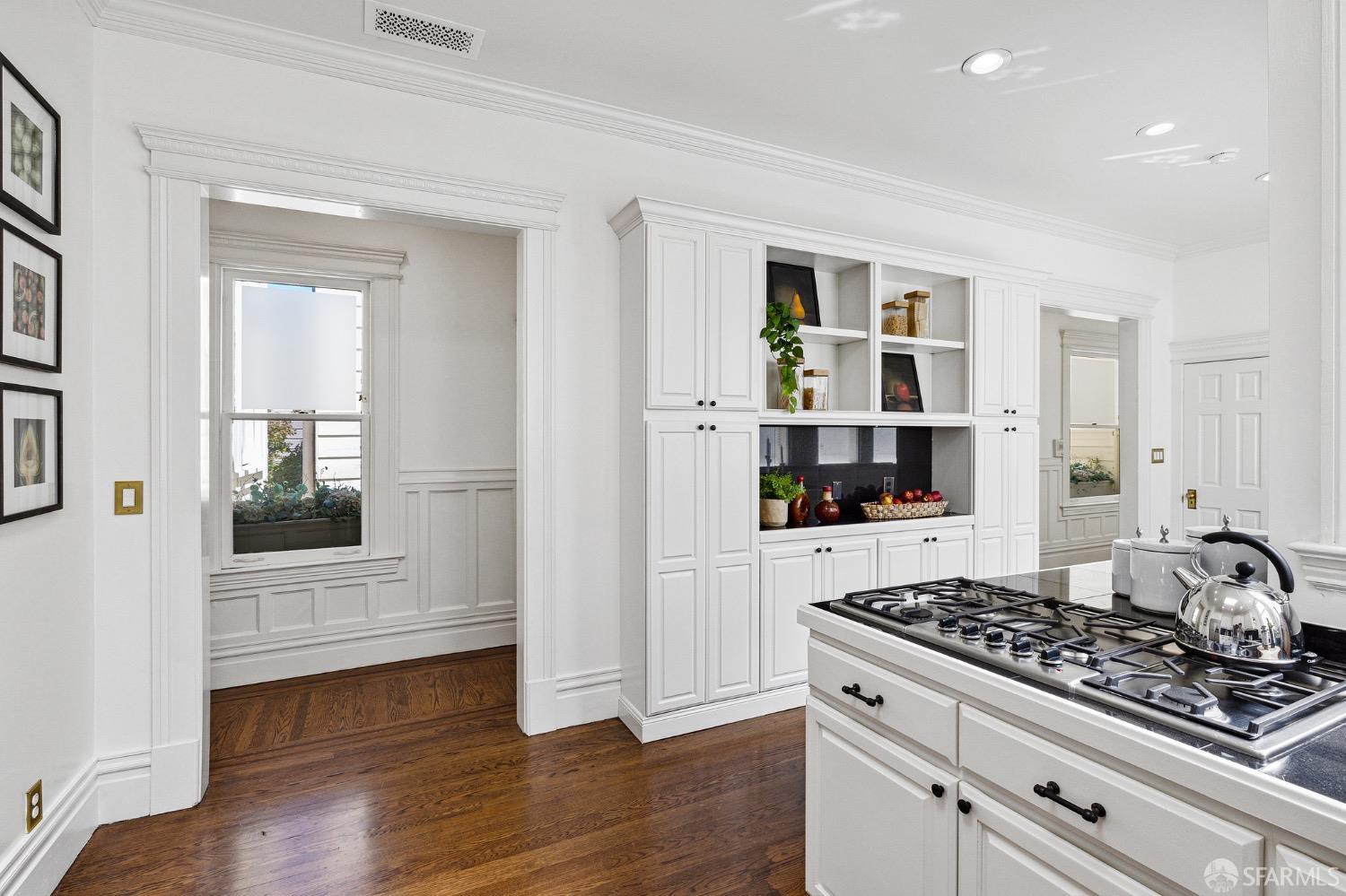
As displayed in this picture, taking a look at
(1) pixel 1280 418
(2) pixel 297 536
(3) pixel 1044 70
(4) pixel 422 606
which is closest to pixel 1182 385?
(3) pixel 1044 70

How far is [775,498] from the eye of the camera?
3.51 meters

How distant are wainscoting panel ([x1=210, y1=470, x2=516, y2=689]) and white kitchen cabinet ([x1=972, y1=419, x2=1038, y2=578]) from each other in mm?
2902

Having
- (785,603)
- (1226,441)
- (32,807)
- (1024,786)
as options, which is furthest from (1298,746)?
(1226,441)

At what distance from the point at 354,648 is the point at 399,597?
1.20 feet

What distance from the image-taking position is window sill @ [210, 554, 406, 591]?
12.3 feet

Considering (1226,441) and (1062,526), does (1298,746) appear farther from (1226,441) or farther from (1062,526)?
(1062,526)

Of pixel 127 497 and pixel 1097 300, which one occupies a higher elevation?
pixel 1097 300

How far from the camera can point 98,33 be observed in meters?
2.47

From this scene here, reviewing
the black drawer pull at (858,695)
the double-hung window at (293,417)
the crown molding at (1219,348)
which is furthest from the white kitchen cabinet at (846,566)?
the crown molding at (1219,348)

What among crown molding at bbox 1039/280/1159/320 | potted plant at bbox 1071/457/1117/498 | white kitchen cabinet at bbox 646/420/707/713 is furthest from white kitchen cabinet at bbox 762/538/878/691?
potted plant at bbox 1071/457/1117/498

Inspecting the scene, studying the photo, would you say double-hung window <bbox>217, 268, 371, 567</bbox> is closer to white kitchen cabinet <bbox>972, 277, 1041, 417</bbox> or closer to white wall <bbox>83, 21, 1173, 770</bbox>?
white wall <bbox>83, 21, 1173, 770</bbox>

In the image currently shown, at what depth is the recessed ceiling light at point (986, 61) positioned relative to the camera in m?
2.81

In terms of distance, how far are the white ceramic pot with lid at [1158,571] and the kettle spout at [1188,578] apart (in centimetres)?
14

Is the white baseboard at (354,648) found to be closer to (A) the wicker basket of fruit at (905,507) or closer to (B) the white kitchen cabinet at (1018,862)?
(A) the wicker basket of fruit at (905,507)
